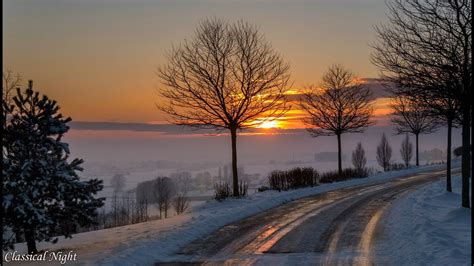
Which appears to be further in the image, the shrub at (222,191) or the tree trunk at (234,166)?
the shrub at (222,191)

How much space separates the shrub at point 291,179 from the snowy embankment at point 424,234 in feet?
25.1

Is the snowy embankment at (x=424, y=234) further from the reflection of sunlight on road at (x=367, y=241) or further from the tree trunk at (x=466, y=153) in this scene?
the tree trunk at (x=466, y=153)

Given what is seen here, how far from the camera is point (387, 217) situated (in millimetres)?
13992

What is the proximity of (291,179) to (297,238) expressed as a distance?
14438 millimetres

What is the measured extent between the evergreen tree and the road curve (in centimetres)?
330

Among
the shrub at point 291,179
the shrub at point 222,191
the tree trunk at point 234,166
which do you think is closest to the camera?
the tree trunk at point 234,166

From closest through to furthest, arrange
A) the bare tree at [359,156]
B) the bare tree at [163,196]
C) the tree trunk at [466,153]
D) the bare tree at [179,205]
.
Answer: the tree trunk at [466,153], the bare tree at [179,205], the bare tree at [163,196], the bare tree at [359,156]

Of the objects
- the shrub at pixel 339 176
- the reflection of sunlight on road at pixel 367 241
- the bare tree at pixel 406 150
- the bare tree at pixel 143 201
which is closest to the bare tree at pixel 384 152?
the bare tree at pixel 406 150

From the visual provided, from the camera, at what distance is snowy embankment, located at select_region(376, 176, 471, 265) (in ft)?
27.5

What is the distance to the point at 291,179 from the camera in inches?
992

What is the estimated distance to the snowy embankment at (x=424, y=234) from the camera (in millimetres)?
8375

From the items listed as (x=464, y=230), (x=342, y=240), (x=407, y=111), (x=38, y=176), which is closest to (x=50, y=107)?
(x=38, y=176)

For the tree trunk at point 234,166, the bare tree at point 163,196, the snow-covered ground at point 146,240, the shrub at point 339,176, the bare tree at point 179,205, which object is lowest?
the bare tree at point 163,196

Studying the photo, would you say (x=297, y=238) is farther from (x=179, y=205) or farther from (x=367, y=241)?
(x=179, y=205)
